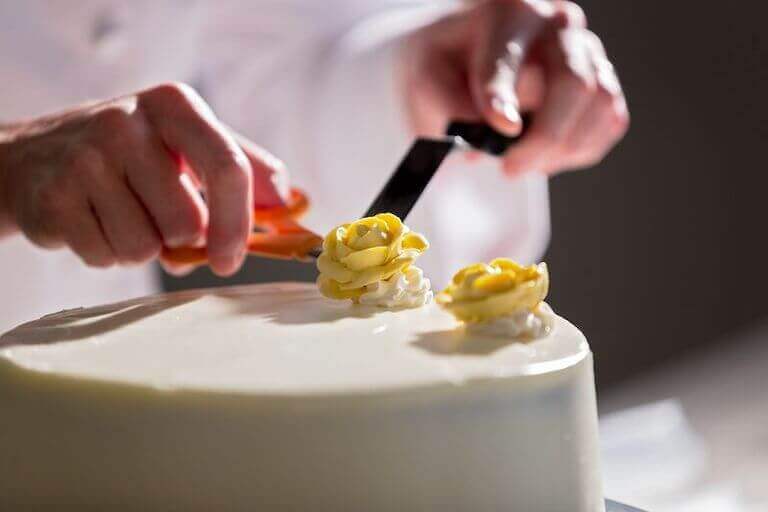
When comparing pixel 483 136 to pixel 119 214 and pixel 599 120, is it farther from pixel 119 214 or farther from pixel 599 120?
pixel 119 214

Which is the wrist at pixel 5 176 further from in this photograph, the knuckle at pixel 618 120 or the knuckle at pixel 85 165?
the knuckle at pixel 618 120

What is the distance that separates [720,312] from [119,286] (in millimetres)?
1626

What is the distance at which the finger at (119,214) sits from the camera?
0.73 meters

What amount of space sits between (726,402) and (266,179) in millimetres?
1127

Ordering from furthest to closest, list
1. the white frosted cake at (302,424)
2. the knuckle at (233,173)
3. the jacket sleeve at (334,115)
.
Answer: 1. the jacket sleeve at (334,115)
2. the knuckle at (233,173)
3. the white frosted cake at (302,424)

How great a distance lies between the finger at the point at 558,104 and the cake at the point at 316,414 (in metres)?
0.49

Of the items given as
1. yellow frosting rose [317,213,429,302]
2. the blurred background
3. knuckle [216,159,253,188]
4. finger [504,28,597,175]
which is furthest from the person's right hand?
the blurred background

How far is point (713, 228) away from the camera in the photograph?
8.19ft

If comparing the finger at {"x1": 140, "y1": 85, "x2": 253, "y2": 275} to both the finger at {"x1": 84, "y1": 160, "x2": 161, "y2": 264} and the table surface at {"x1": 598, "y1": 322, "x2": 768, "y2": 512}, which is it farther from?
the table surface at {"x1": 598, "y1": 322, "x2": 768, "y2": 512}

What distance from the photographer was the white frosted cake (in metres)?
0.46

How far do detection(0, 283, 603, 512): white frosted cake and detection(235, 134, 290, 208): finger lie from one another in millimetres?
284

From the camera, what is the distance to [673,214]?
2441 millimetres

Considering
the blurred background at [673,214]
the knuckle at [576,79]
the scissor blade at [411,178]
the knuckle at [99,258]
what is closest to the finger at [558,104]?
the knuckle at [576,79]

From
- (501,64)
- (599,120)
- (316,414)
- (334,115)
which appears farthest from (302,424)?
(334,115)
